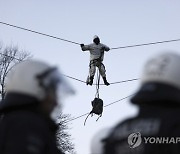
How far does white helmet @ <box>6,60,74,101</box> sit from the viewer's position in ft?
12.6

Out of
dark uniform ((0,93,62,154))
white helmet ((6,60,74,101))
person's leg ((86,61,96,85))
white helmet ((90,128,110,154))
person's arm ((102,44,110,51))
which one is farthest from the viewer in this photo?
person's leg ((86,61,96,85))

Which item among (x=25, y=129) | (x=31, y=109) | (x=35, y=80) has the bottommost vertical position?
(x=25, y=129)

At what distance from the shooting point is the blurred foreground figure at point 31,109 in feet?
11.6

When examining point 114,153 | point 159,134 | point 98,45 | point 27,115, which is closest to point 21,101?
point 27,115

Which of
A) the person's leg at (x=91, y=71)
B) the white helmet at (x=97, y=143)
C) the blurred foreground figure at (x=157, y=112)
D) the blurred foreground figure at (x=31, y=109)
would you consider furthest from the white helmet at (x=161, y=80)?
the person's leg at (x=91, y=71)

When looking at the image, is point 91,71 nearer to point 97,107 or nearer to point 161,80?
point 97,107

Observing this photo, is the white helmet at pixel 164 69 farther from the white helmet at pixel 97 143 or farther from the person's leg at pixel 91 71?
the person's leg at pixel 91 71

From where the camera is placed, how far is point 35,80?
3.91 metres

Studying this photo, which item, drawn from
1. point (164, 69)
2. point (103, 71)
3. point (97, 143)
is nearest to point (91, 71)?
point (103, 71)

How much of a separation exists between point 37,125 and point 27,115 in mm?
121

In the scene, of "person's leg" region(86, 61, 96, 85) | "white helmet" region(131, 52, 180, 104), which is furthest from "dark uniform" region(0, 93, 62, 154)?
"person's leg" region(86, 61, 96, 85)

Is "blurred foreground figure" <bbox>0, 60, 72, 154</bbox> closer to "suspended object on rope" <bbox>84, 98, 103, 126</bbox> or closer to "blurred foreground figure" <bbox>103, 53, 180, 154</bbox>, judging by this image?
"blurred foreground figure" <bbox>103, 53, 180, 154</bbox>

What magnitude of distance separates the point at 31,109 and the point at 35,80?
0.26 metres

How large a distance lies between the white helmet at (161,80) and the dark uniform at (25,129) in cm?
63
